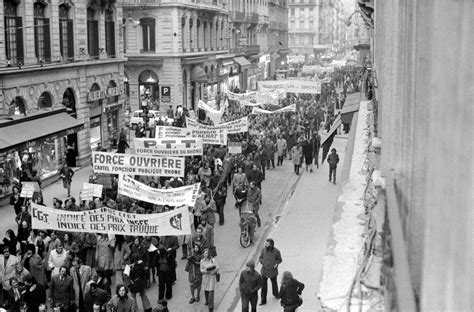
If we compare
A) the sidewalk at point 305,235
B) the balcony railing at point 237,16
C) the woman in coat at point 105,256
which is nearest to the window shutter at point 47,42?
the sidewalk at point 305,235

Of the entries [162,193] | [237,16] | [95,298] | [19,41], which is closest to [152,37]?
[237,16]

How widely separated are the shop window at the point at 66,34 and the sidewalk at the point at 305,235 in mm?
12074

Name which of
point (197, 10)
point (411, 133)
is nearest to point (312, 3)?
point (197, 10)

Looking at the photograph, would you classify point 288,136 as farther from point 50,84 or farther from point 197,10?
point 197,10

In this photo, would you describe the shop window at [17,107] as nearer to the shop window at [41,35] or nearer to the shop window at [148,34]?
the shop window at [41,35]

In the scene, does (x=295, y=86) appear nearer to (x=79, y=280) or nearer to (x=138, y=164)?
(x=138, y=164)

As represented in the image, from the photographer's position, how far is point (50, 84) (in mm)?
29094

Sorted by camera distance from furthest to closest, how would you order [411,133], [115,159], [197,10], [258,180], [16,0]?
[197,10] → [16,0] → [258,180] → [115,159] → [411,133]

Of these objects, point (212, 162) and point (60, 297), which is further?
point (212, 162)

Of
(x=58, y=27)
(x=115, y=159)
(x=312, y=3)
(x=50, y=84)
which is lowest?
(x=115, y=159)

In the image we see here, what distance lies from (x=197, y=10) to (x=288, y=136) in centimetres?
2238

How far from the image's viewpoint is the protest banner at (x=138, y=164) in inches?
727

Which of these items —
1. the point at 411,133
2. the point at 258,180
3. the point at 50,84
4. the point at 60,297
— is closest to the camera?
the point at 411,133

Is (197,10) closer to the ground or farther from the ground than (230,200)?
farther from the ground
